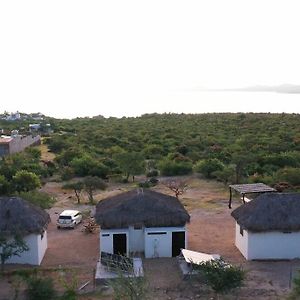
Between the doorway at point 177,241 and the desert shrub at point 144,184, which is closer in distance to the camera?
the doorway at point 177,241

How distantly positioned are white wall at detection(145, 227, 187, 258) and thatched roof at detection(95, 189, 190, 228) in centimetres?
22

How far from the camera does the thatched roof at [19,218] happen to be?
22016mm

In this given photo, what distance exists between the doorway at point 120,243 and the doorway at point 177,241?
2090mm

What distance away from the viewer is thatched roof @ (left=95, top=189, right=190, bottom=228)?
23.1 metres

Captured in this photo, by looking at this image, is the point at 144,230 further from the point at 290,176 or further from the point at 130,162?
the point at 130,162

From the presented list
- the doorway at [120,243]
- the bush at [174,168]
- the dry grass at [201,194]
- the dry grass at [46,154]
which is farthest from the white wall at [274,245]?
the dry grass at [46,154]

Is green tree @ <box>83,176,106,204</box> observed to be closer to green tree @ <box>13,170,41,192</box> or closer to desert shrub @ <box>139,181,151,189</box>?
green tree @ <box>13,170,41,192</box>

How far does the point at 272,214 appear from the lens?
906 inches

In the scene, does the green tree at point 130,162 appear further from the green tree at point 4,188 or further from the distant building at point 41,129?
the distant building at point 41,129

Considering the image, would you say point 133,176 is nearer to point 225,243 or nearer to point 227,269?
point 225,243

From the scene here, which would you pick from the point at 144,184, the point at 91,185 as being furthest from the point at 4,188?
the point at 144,184

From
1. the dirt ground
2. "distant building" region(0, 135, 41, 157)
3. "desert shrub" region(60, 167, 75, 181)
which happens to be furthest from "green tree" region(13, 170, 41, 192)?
"distant building" region(0, 135, 41, 157)

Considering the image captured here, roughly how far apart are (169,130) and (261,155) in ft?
103

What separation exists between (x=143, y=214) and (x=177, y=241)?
187cm
